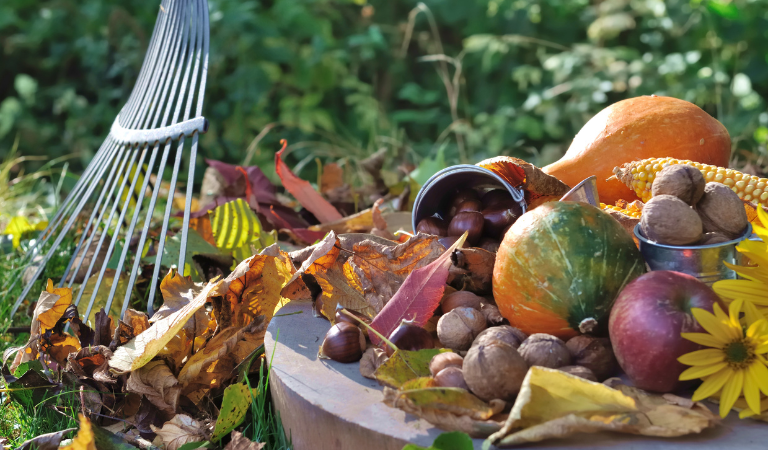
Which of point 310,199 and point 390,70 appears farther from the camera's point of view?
point 390,70

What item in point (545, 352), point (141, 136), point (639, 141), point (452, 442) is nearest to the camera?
point (452, 442)

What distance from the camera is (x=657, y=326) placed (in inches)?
37.7

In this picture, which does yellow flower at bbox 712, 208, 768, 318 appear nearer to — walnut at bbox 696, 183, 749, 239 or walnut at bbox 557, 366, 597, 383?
walnut at bbox 696, 183, 749, 239

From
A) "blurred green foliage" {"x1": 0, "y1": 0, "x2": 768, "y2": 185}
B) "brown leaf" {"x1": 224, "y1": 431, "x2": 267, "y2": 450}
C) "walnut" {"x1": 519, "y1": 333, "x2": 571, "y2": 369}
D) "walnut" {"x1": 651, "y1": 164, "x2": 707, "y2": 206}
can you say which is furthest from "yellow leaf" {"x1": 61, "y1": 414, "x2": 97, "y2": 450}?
"blurred green foliage" {"x1": 0, "y1": 0, "x2": 768, "y2": 185}

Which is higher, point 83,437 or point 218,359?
point 83,437

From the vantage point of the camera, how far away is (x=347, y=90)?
463 centimetres

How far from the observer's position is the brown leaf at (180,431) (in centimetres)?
123

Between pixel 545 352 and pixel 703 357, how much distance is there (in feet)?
0.73

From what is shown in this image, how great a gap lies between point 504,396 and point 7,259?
1995 mm

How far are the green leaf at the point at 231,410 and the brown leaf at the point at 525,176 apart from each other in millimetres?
688

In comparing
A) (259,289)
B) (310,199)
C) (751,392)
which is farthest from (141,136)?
(751,392)

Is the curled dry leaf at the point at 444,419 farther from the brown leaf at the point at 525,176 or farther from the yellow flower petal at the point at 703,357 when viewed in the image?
the brown leaf at the point at 525,176

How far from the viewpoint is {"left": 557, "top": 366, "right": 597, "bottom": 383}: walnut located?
0.98 m

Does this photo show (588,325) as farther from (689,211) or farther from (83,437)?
(83,437)
